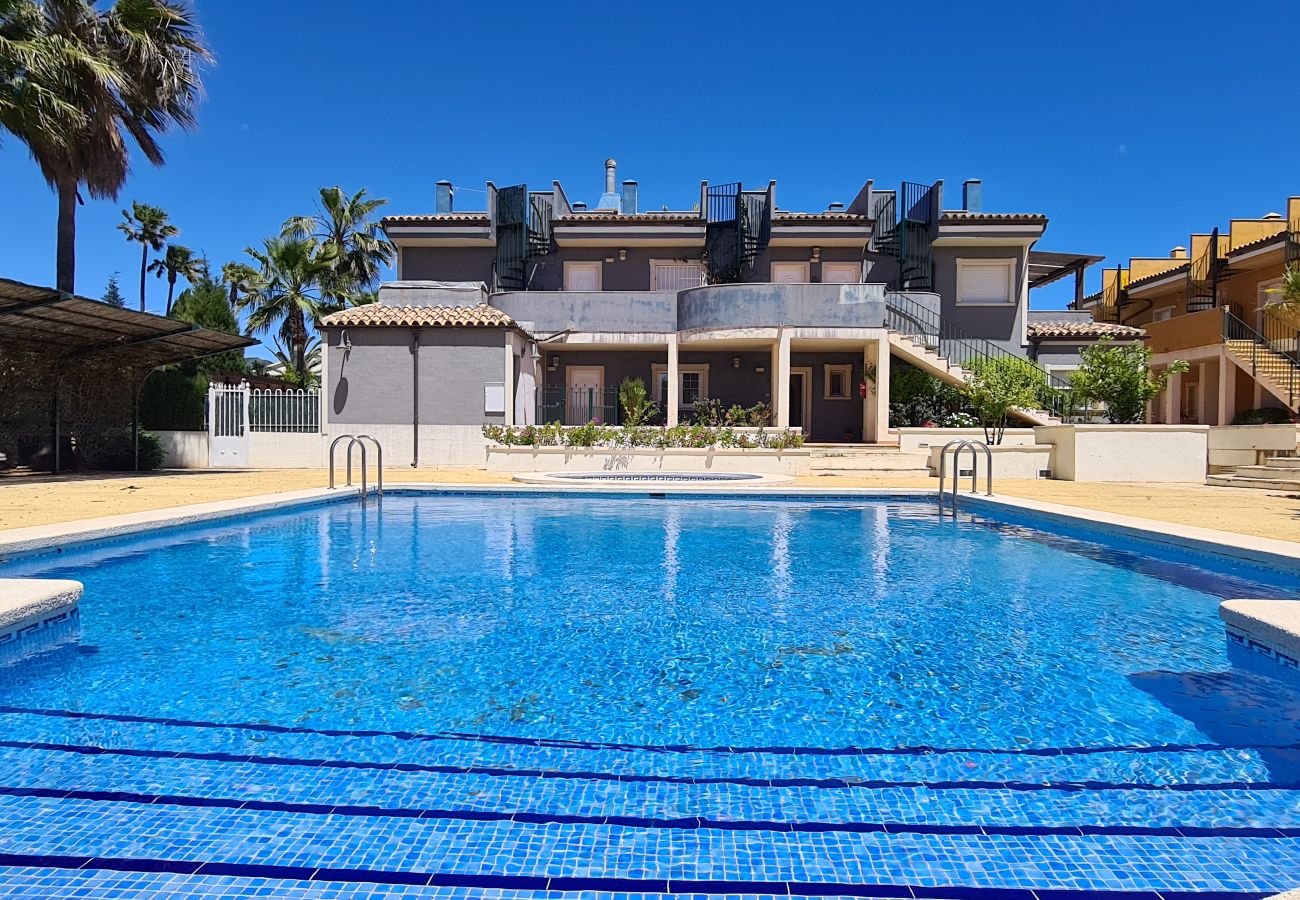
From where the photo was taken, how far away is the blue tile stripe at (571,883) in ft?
7.14

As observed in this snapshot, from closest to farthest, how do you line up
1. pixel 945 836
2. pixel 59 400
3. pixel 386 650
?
pixel 945 836
pixel 386 650
pixel 59 400

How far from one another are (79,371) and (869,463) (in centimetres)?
1960

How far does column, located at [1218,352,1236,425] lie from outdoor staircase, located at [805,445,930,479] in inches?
472

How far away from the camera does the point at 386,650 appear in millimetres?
4652

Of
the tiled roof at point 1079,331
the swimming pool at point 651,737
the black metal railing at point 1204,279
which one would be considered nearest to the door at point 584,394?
the tiled roof at point 1079,331

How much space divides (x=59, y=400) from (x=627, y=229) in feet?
53.6

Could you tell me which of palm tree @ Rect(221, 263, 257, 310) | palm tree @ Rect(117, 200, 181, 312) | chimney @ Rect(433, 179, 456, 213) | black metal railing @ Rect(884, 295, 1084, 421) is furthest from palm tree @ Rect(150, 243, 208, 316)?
black metal railing @ Rect(884, 295, 1084, 421)

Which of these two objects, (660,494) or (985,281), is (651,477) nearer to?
(660,494)

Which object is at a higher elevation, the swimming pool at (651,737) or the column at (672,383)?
the column at (672,383)

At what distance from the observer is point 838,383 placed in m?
24.0

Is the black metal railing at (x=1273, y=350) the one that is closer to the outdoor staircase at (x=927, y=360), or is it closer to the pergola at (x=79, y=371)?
the outdoor staircase at (x=927, y=360)

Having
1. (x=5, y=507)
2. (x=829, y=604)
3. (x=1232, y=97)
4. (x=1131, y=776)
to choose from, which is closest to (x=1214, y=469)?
(x=1232, y=97)

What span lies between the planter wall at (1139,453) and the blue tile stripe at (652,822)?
16.1 metres

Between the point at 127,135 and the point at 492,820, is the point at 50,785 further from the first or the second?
the point at 127,135
